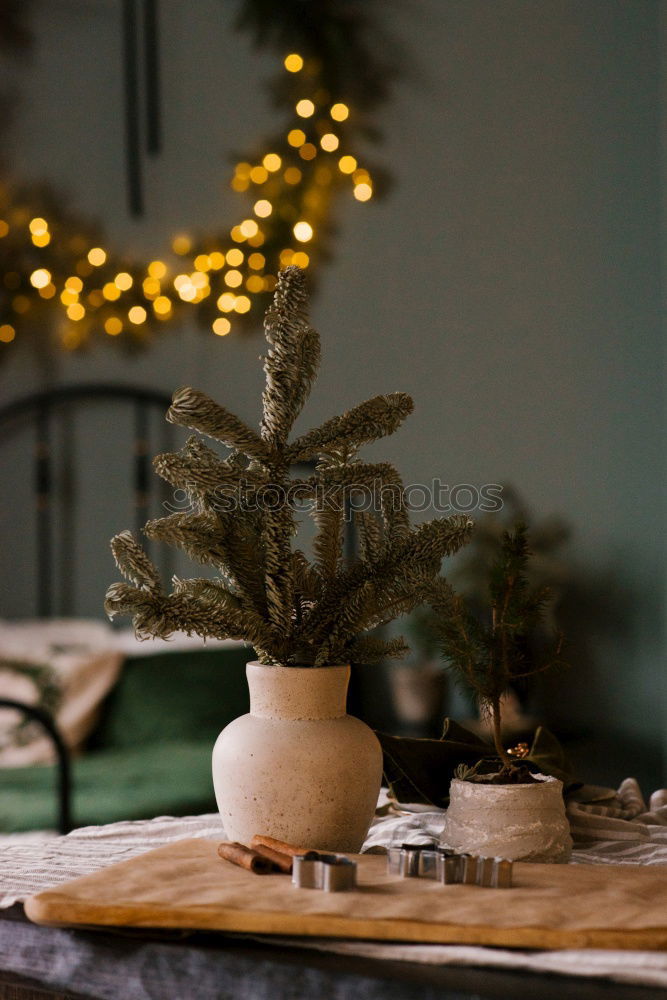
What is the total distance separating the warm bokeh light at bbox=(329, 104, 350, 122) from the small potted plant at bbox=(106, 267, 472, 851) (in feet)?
5.86

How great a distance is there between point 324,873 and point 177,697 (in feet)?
5.52

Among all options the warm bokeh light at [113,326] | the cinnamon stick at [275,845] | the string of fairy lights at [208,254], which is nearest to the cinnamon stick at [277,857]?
the cinnamon stick at [275,845]

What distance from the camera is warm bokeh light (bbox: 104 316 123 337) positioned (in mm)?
2684

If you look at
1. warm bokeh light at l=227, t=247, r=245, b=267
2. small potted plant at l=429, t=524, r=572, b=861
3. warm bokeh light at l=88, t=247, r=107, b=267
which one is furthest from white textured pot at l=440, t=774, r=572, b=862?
warm bokeh light at l=88, t=247, r=107, b=267

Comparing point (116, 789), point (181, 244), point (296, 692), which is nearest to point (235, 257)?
point (181, 244)

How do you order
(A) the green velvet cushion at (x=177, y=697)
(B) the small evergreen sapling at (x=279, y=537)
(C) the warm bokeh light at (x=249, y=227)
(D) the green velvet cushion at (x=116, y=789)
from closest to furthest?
(B) the small evergreen sapling at (x=279, y=537) → (D) the green velvet cushion at (x=116, y=789) → (A) the green velvet cushion at (x=177, y=697) → (C) the warm bokeh light at (x=249, y=227)

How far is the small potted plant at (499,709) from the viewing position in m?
0.77

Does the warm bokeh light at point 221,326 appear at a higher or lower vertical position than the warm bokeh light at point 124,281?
lower

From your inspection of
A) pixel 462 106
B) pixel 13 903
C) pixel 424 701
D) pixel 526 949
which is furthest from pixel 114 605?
pixel 462 106

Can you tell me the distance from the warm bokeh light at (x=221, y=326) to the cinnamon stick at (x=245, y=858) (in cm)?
196

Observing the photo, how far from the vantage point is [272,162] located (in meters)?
2.52

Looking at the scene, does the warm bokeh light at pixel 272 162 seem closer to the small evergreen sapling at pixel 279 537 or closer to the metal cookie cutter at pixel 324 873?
the small evergreen sapling at pixel 279 537

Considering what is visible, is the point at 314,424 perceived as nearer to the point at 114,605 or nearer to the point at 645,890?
the point at 114,605

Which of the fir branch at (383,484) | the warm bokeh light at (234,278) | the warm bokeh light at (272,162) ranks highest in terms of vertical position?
the warm bokeh light at (272,162)
